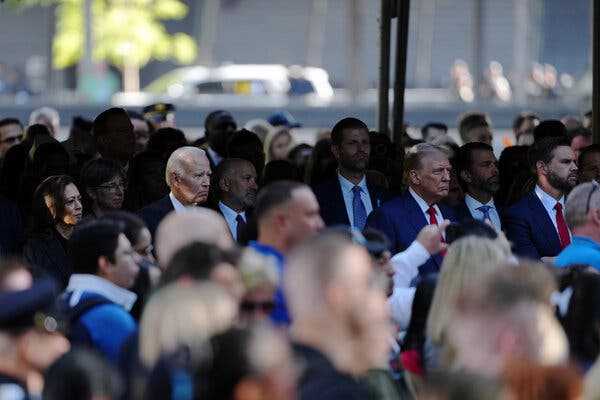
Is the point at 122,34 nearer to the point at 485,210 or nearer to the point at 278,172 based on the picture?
the point at 278,172

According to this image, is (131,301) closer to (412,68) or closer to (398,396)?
(398,396)

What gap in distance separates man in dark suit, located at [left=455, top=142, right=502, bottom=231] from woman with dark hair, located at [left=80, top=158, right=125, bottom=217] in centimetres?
232

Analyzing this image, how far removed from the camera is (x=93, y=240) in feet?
25.6

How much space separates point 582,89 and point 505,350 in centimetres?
3878

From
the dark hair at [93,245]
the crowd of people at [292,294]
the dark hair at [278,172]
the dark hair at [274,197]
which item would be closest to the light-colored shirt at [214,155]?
the dark hair at [278,172]

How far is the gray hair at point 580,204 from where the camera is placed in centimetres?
916

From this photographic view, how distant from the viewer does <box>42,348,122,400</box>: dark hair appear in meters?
5.73

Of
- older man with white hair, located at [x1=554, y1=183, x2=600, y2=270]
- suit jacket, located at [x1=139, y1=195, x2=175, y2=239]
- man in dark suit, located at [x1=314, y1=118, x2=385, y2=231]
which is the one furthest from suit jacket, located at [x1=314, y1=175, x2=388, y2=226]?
older man with white hair, located at [x1=554, y1=183, x2=600, y2=270]

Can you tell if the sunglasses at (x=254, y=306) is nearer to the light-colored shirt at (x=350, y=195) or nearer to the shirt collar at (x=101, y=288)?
the shirt collar at (x=101, y=288)

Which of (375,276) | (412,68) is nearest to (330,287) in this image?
(375,276)

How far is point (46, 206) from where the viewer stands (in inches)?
440

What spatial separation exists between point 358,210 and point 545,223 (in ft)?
5.16

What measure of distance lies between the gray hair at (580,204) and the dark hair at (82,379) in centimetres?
383

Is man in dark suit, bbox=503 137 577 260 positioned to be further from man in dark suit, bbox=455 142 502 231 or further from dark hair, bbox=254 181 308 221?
dark hair, bbox=254 181 308 221
